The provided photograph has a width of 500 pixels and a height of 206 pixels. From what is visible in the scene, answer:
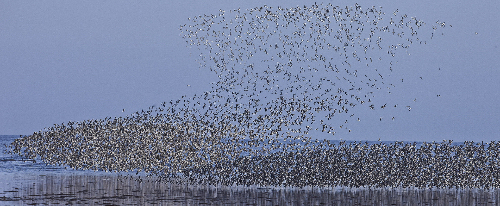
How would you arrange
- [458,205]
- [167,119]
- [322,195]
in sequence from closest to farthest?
[458,205]
[322,195]
[167,119]

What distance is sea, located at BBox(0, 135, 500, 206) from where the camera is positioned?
24.5 m

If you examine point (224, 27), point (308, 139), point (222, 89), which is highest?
point (224, 27)

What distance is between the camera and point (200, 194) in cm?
2711

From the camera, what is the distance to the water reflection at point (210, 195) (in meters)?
24.5

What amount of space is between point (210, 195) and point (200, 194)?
54 centimetres

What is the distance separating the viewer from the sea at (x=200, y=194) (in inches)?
963

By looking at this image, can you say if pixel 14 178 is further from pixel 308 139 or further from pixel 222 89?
pixel 308 139

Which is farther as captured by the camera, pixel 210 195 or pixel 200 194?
pixel 200 194

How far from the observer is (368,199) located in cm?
2588

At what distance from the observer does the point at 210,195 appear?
26.8 meters

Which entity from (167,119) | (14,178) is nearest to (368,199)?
(167,119)

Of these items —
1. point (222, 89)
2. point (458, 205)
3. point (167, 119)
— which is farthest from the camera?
point (167, 119)

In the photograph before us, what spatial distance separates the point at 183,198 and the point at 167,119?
841cm

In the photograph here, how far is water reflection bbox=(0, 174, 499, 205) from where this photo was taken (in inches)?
963
